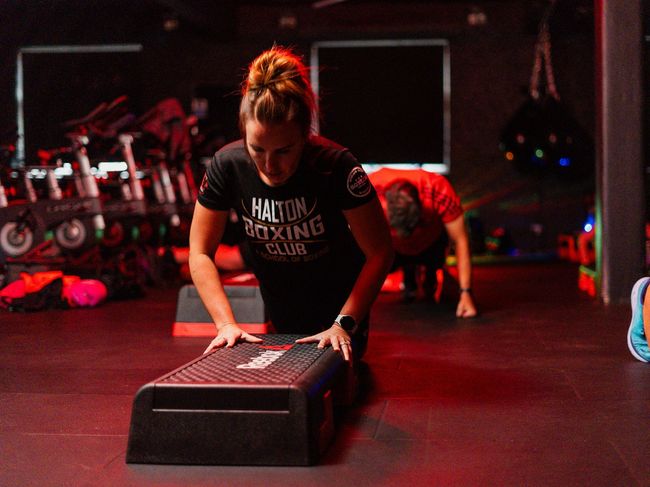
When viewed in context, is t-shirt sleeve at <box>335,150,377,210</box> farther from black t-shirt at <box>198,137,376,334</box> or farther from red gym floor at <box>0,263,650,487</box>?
red gym floor at <box>0,263,650,487</box>

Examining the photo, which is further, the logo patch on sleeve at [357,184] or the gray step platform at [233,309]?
the gray step platform at [233,309]

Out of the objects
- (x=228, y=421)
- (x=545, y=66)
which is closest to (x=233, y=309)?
(x=228, y=421)

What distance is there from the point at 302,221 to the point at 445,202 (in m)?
1.85

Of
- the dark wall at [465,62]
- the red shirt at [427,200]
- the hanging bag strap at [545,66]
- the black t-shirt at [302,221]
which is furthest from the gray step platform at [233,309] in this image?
the hanging bag strap at [545,66]

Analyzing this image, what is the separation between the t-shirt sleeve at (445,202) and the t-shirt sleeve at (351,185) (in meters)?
1.86

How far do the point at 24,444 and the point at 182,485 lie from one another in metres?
0.55

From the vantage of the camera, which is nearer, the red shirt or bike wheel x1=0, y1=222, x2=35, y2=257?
the red shirt

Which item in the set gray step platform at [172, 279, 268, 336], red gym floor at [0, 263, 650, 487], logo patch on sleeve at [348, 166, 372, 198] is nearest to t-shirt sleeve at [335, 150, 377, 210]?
logo patch on sleeve at [348, 166, 372, 198]

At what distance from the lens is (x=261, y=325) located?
13.0 ft

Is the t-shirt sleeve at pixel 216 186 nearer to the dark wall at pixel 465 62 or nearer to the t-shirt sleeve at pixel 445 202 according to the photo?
the t-shirt sleeve at pixel 445 202

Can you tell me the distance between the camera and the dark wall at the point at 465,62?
979 centimetres

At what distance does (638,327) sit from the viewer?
3.12 metres

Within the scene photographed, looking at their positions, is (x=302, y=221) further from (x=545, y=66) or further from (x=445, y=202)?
(x=545, y=66)

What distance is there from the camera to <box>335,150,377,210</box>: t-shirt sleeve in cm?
244
